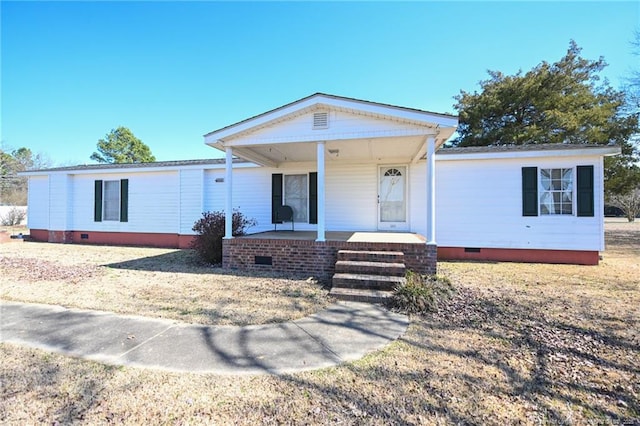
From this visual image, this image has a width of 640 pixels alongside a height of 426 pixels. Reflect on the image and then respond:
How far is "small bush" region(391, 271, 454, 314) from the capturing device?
166 inches

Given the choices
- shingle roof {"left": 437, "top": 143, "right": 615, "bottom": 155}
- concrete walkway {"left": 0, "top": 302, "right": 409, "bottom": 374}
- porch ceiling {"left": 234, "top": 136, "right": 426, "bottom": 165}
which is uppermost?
shingle roof {"left": 437, "top": 143, "right": 615, "bottom": 155}

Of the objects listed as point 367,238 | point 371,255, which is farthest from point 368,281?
point 367,238

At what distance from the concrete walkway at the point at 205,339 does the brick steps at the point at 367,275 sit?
546mm

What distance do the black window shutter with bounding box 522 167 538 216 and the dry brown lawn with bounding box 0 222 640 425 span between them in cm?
476

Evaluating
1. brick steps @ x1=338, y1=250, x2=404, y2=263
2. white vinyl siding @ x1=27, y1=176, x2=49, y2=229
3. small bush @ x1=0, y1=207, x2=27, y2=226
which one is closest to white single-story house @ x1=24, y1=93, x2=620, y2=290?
brick steps @ x1=338, y1=250, x2=404, y2=263

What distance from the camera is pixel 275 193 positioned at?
9469mm

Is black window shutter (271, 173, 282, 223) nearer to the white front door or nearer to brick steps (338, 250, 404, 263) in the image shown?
the white front door

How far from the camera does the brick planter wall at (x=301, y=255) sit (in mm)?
5676

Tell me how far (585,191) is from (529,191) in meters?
1.24

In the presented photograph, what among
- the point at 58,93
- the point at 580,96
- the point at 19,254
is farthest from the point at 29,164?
the point at 580,96

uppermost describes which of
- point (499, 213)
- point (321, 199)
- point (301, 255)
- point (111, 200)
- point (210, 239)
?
point (111, 200)

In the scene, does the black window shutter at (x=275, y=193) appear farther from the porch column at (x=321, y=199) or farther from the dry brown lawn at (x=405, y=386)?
the dry brown lawn at (x=405, y=386)

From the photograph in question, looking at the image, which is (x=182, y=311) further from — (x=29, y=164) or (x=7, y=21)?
(x=29, y=164)

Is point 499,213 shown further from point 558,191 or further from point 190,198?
point 190,198
